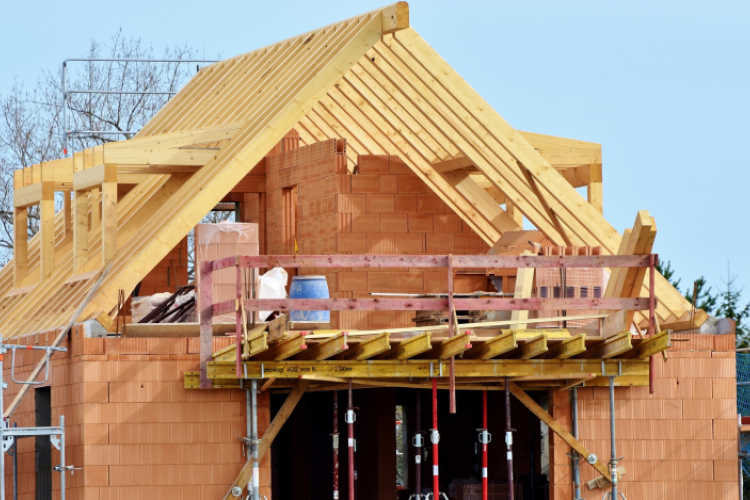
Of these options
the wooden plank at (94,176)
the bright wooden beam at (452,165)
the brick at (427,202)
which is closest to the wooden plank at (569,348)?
the brick at (427,202)

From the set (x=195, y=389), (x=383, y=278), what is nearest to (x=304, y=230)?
(x=383, y=278)

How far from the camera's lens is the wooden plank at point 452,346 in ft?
44.1

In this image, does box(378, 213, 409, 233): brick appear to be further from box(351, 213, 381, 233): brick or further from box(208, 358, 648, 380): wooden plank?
box(208, 358, 648, 380): wooden plank

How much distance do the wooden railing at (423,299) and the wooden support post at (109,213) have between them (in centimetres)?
277

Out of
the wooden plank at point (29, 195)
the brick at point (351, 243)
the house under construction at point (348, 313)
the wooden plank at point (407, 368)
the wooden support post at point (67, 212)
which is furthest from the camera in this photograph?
the wooden support post at point (67, 212)

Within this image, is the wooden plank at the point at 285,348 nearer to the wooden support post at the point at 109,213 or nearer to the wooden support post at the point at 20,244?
the wooden support post at the point at 109,213

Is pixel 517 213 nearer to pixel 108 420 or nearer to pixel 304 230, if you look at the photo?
pixel 304 230

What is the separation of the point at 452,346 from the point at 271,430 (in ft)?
7.74

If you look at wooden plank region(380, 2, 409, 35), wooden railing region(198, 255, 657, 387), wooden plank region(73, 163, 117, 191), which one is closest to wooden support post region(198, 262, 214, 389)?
wooden railing region(198, 255, 657, 387)

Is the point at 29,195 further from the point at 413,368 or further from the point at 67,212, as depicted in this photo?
the point at 413,368

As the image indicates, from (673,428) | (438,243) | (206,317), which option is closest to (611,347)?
(673,428)

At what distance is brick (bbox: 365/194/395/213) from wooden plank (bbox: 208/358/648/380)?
16.3 ft

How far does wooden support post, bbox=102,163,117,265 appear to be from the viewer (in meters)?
16.8

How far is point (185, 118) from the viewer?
21.9m
